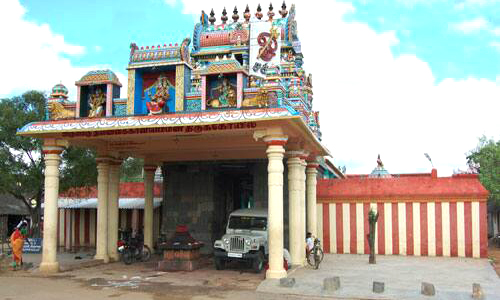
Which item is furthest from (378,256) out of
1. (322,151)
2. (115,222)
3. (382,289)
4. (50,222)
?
(50,222)

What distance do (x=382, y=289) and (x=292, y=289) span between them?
7.10 feet

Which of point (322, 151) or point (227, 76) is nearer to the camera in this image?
point (227, 76)

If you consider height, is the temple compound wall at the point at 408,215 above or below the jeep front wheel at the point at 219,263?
above

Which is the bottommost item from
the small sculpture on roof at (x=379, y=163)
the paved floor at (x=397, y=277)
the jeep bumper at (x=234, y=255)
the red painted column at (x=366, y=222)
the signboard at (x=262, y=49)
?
the paved floor at (x=397, y=277)

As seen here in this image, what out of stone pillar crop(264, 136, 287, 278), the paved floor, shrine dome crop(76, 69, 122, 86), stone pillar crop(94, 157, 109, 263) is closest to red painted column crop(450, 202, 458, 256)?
the paved floor

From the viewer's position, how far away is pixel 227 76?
14.1 meters

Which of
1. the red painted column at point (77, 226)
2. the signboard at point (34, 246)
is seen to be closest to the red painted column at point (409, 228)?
the red painted column at point (77, 226)

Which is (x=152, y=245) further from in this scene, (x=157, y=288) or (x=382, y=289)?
(x=382, y=289)

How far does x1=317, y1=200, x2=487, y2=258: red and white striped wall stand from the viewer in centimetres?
2033

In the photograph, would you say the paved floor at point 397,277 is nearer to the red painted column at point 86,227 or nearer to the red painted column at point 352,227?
the red painted column at point 352,227

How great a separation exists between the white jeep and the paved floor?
1328 mm

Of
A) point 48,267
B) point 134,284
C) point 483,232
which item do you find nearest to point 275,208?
point 134,284

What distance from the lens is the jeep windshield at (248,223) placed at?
56.2 feet

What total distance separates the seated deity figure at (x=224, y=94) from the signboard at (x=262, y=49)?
23.7 ft
